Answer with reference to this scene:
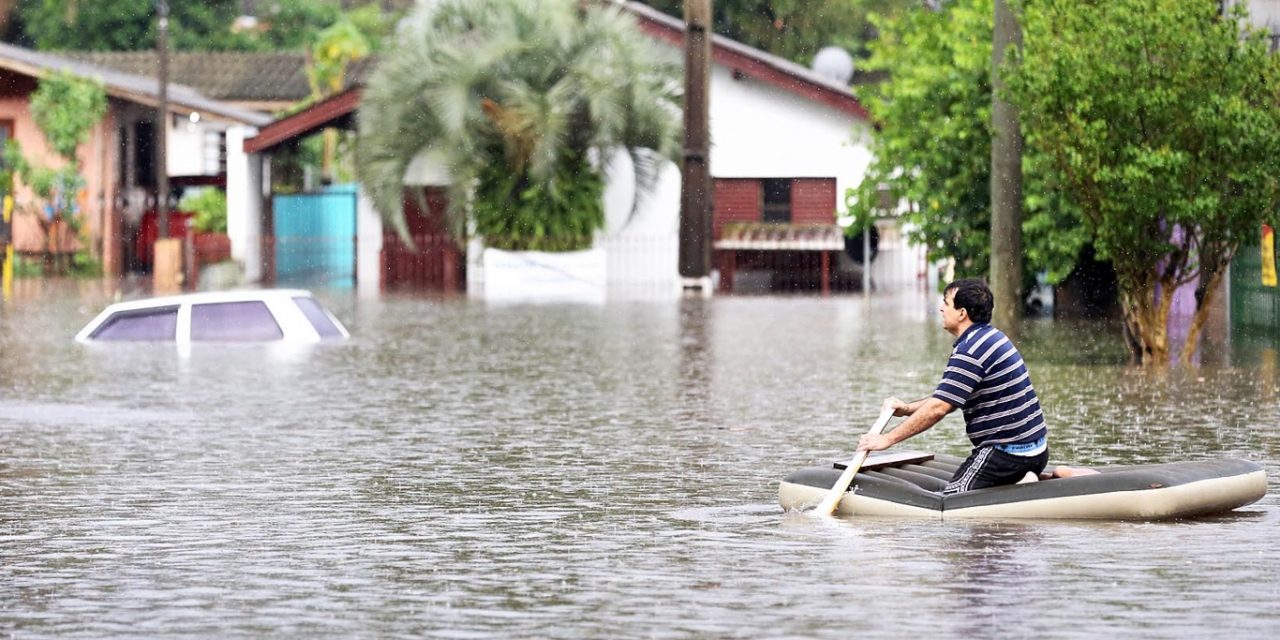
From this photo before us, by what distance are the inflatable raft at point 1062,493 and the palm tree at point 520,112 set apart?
107 feet

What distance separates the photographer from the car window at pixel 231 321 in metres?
26.6

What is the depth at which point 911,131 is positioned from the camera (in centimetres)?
3183

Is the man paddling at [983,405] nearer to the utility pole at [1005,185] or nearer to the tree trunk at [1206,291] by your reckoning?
the tree trunk at [1206,291]

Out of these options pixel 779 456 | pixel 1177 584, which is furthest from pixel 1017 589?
pixel 779 456

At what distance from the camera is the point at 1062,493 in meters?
11.5

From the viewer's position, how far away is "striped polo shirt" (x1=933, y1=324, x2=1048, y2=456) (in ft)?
38.2

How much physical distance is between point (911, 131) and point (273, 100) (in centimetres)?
3997

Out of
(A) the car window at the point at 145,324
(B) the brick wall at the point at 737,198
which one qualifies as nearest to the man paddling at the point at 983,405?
(A) the car window at the point at 145,324

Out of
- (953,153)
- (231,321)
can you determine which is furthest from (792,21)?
(231,321)

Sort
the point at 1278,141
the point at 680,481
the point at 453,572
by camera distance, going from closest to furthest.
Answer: the point at 453,572 → the point at 680,481 → the point at 1278,141

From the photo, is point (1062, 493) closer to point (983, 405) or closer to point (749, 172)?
point (983, 405)

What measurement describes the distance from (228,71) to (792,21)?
52.6 ft

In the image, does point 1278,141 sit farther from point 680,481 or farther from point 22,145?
point 22,145

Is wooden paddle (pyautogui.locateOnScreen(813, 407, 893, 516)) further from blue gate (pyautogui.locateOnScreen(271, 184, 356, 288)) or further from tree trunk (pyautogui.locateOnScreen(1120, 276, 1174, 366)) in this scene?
blue gate (pyautogui.locateOnScreen(271, 184, 356, 288))
